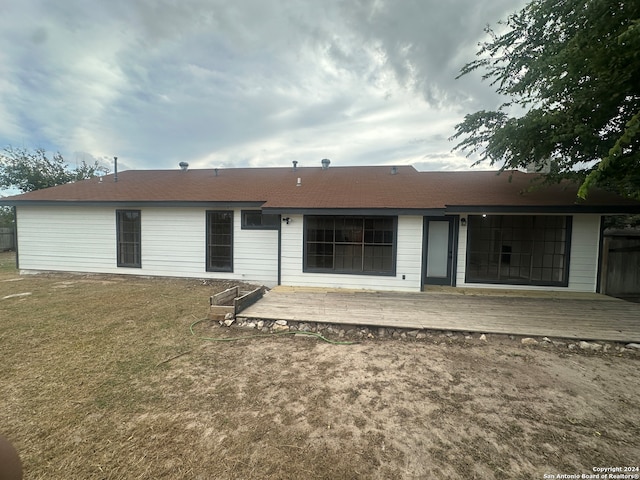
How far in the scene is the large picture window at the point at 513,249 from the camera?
7020 mm

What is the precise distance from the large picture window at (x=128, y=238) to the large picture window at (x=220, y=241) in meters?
2.49

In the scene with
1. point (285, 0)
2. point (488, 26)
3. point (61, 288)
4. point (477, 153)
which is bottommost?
point (61, 288)

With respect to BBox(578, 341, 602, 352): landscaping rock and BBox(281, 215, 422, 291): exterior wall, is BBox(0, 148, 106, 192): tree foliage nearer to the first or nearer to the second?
BBox(281, 215, 422, 291): exterior wall

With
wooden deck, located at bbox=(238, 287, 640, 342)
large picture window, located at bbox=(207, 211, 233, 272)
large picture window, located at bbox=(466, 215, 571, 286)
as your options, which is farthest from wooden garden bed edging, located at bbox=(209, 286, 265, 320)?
large picture window, located at bbox=(466, 215, 571, 286)

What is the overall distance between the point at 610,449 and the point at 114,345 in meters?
5.45

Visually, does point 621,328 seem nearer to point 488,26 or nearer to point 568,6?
point 568,6

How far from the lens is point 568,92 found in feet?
16.8

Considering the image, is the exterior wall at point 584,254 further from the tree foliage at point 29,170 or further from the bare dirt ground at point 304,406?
the tree foliage at point 29,170

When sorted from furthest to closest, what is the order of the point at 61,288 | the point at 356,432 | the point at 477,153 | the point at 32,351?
1. the point at 477,153
2. the point at 61,288
3. the point at 32,351
4. the point at 356,432

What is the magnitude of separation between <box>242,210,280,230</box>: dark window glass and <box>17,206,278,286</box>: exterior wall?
15 centimetres

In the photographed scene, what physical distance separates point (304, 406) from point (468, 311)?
13.2 ft

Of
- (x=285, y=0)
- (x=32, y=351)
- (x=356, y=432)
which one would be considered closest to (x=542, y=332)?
(x=356, y=432)

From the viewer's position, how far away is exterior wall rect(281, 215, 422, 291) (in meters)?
6.55

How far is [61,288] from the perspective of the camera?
7.03 metres
